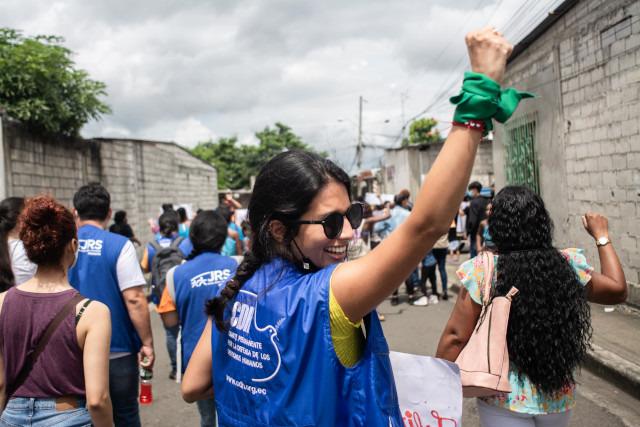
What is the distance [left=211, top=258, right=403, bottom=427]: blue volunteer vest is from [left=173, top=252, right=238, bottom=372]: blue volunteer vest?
185 centimetres

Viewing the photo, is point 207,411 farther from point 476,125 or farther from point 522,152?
point 522,152

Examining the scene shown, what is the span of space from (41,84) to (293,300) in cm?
905

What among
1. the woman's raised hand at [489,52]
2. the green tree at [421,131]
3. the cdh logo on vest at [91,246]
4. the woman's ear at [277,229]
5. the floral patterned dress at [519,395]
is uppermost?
the green tree at [421,131]

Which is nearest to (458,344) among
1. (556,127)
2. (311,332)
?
(311,332)

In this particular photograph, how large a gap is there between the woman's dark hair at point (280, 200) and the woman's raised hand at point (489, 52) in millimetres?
519

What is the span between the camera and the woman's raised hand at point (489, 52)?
3.57 feet

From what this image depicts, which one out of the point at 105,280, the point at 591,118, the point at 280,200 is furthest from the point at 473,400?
the point at 591,118

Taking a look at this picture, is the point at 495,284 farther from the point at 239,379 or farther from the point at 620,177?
the point at 620,177

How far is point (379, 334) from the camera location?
127 cm

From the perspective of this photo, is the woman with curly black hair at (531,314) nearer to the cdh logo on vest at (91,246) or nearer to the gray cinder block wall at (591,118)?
the cdh logo on vest at (91,246)

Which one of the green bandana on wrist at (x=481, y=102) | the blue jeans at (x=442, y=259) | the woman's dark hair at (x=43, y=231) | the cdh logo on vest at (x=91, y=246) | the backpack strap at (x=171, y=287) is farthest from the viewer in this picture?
the blue jeans at (x=442, y=259)

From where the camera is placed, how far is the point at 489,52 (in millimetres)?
1095

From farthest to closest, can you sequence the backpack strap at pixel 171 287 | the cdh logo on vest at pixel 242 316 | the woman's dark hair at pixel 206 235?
the woman's dark hair at pixel 206 235 → the backpack strap at pixel 171 287 → the cdh logo on vest at pixel 242 316

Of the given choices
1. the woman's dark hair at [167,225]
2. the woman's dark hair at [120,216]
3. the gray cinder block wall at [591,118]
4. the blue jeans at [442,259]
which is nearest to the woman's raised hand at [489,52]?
the woman's dark hair at [167,225]
